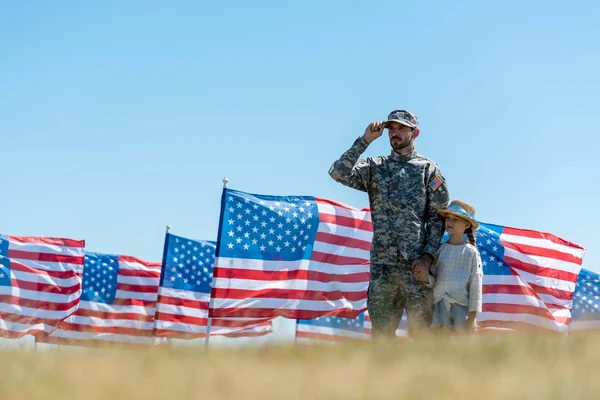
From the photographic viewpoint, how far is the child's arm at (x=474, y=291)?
19.1 ft

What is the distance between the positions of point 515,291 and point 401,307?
8499mm

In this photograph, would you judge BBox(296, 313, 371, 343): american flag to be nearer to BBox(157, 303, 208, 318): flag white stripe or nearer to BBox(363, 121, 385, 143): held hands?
BBox(157, 303, 208, 318): flag white stripe

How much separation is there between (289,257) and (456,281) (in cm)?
752

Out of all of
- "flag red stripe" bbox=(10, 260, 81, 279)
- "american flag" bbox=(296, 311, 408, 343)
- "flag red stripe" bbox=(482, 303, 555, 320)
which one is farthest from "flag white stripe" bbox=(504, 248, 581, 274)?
"flag red stripe" bbox=(10, 260, 81, 279)

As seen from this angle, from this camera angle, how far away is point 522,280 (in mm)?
13852

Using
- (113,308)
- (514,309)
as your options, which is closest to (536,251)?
(514,309)

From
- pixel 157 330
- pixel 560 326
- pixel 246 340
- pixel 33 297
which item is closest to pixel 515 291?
pixel 560 326

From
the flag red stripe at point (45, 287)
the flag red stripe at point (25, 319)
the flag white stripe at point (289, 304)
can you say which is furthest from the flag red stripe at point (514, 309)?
the flag red stripe at point (25, 319)

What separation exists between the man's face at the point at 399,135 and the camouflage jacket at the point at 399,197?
76mm

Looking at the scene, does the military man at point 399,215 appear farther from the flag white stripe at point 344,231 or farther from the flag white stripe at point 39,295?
the flag white stripe at point 39,295

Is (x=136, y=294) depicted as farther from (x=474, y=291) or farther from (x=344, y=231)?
(x=474, y=291)

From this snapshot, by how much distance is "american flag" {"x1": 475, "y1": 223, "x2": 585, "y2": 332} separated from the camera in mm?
13742

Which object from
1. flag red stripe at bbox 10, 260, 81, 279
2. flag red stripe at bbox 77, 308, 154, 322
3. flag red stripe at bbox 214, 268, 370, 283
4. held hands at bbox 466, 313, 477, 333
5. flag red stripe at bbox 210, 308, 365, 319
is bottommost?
flag red stripe at bbox 77, 308, 154, 322

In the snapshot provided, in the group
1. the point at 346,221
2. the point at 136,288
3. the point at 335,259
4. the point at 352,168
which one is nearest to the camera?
the point at 352,168
